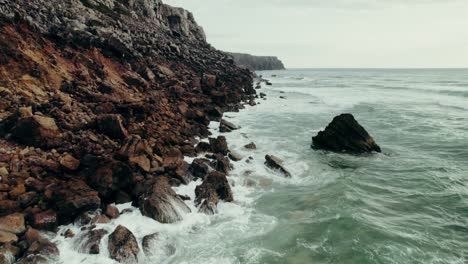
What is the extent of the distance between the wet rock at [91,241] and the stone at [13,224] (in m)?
1.88

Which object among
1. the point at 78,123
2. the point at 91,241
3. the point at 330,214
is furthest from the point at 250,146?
the point at 91,241

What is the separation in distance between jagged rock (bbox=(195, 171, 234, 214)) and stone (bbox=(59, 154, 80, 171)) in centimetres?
544

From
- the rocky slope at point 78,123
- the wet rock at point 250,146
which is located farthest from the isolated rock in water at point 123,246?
the wet rock at point 250,146

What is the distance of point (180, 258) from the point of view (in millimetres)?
10859

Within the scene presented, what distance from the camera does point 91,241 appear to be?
10766 mm

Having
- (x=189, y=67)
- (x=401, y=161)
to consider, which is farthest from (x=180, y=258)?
(x=189, y=67)

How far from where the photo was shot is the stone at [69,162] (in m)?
13.7

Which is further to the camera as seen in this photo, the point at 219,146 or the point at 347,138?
the point at 347,138

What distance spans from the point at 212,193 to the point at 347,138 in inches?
510

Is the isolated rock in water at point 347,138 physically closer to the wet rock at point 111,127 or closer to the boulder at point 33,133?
the wet rock at point 111,127

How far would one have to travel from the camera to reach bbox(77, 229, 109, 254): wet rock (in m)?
10.6

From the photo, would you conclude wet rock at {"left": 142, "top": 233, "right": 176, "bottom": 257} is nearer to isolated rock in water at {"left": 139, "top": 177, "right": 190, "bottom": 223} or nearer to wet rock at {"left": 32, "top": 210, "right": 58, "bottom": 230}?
isolated rock in water at {"left": 139, "top": 177, "right": 190, "bottom": 223}

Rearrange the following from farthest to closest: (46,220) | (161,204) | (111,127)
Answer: (111,127)
(161,204)
(46,220)

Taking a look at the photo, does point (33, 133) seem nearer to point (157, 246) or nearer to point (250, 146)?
point (157, 246)
